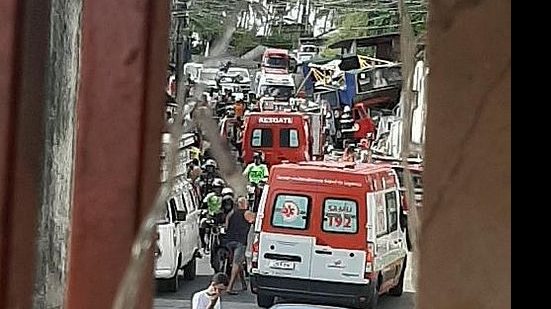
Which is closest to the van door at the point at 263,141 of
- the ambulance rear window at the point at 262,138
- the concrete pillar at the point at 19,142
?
the ambulance rear window at the point at 262,138

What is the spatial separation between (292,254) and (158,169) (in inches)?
3.7

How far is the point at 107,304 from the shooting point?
0.30 m

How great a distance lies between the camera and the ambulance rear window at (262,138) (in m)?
0.34

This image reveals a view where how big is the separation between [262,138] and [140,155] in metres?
0.08

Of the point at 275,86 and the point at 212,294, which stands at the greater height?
the point at 275,86

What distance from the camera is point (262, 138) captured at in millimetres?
358

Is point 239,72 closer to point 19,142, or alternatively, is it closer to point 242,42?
point 242,42

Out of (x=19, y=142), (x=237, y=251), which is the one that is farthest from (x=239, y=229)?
(x=19, y=142)

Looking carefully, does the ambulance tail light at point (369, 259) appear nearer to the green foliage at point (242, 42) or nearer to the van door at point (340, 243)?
the van door at point (340, 243)

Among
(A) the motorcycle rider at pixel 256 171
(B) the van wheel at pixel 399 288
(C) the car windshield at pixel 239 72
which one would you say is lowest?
(B) the van wheel at pixel 399 288

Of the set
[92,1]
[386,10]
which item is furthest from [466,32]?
[92,1]

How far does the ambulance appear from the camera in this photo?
0.34 meters

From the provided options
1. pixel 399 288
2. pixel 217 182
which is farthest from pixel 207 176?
pixel 399 288

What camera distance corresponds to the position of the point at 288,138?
1.13ft
